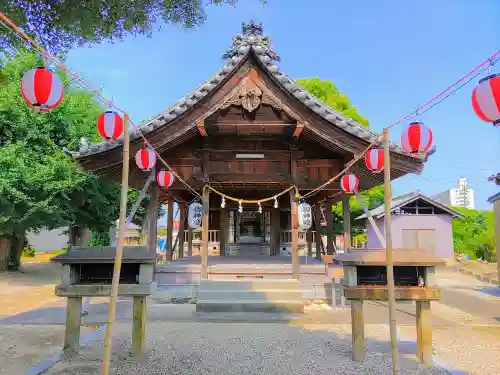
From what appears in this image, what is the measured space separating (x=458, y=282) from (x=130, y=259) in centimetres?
1656

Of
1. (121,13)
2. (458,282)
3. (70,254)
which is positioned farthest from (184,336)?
(458,282)

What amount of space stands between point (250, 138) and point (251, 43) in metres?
2.49

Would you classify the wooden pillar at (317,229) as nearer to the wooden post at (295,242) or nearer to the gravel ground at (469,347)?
the wooden post at (295,242)

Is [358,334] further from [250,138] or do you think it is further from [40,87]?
[250,138]

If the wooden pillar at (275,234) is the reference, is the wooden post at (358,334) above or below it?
below

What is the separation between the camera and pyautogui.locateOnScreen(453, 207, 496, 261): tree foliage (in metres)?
26.4

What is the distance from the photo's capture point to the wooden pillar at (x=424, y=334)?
4.97 meters

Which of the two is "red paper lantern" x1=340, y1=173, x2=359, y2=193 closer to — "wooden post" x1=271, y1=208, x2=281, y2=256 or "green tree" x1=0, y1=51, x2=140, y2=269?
"wooden post" x1=271, y1=208, x2=281, y2=256

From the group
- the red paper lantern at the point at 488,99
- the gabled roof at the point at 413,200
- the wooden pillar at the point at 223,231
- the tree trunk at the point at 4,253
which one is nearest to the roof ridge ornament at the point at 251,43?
the red paper lantern at the point at 488,99

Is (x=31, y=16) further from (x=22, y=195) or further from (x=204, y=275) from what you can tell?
(x=22, y=195)

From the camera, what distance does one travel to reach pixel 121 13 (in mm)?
7273

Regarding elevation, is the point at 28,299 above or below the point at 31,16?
below

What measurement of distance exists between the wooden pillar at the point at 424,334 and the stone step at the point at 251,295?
154 inches

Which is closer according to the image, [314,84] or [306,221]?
[306,221]
